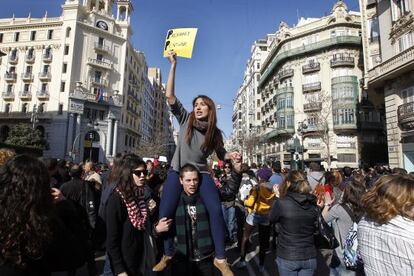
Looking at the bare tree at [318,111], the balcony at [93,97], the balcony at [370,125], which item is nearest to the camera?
the bare tree at [318,111]

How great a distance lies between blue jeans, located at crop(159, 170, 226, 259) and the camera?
9.26 ft

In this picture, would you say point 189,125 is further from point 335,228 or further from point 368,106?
point 368,106

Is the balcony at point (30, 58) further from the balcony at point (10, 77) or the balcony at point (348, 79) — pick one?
the balcony at point (348, 79)

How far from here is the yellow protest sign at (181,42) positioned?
3658mm

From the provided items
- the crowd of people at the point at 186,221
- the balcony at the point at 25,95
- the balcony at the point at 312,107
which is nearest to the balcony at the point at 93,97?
the balcony at the point at 25,95

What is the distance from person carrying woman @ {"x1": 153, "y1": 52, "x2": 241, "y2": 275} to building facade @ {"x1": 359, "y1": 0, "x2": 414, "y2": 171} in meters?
20.4

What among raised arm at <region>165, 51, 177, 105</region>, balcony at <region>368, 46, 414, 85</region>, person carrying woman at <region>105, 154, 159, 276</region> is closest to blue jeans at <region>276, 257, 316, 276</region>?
person carrying woman at <region>105, 154, 159, 276</region>

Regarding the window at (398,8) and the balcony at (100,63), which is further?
the balcony at (100,63)

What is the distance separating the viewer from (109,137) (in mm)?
47938

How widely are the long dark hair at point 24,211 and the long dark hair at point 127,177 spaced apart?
57.7 inches

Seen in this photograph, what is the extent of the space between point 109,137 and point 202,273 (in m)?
47.8

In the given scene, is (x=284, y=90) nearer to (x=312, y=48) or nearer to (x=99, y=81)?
(x=312, y=48)

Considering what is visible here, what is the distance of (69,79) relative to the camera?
46281mm

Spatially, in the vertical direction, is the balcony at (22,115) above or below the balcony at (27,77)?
below
